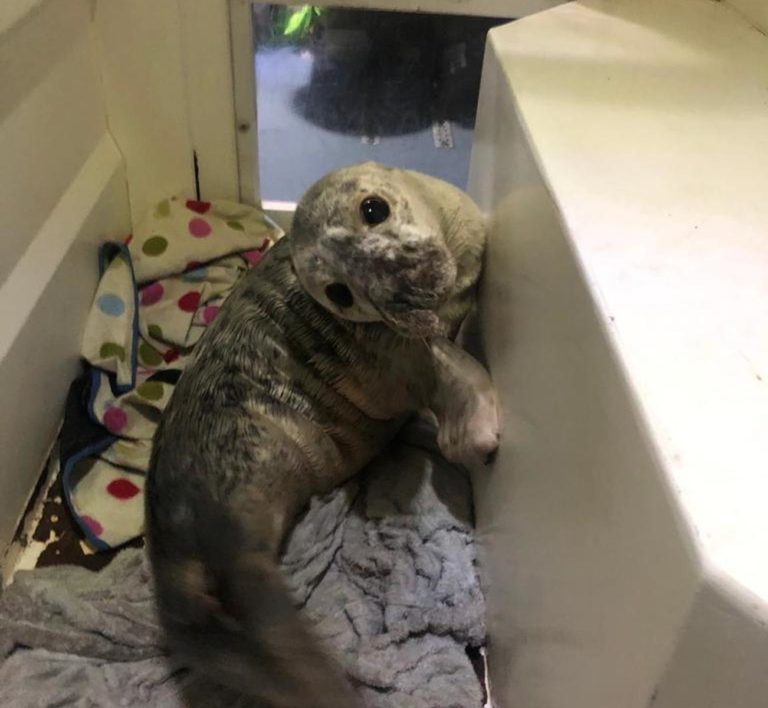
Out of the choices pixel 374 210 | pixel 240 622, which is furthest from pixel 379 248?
pixel 240 622

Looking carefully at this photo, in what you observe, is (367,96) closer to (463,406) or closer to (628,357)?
(463,406)

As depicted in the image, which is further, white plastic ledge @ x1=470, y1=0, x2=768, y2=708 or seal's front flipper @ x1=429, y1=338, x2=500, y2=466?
seal's front flipper @ x1=429, y1=338, x2=500, y2=466

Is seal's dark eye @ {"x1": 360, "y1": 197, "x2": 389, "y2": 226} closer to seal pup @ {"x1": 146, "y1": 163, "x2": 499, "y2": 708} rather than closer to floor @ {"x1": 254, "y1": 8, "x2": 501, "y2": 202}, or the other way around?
seal pup @ {"x1": 146, "y1": 163, "x2": 499, "y2": 708}

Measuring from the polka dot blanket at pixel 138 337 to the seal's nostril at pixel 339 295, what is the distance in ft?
1.13

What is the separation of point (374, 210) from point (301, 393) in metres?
0.22

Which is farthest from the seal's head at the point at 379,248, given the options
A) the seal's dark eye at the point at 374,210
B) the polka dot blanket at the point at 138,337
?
the polka dot blanket at the point at 138,337

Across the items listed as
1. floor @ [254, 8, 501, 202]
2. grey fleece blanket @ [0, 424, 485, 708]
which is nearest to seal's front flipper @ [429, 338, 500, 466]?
grey fleece blanket @ [0, 424, 485, 708]

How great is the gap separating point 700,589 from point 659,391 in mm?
117

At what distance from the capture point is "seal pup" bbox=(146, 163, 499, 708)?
69 centimetres

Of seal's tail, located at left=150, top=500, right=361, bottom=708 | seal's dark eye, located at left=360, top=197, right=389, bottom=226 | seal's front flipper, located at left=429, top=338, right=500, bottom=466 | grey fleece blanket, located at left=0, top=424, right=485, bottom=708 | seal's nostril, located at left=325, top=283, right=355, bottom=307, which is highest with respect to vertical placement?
seal's dark eye, located at left=360, top=197, right=389, bottom=226

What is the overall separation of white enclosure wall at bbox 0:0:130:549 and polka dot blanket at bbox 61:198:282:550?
3cm

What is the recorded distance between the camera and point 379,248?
74 cm

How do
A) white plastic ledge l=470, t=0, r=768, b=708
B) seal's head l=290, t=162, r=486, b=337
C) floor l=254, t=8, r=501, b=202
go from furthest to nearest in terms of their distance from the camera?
floor l=254, t=8, r=501, b=202, seal's head l=290, t=162, r=486, b=337, white plastic ledge l=470, t=0, r=768, b=708

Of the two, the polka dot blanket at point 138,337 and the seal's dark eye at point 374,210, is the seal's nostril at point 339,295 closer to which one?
the seal's dark eye at point 374,210
